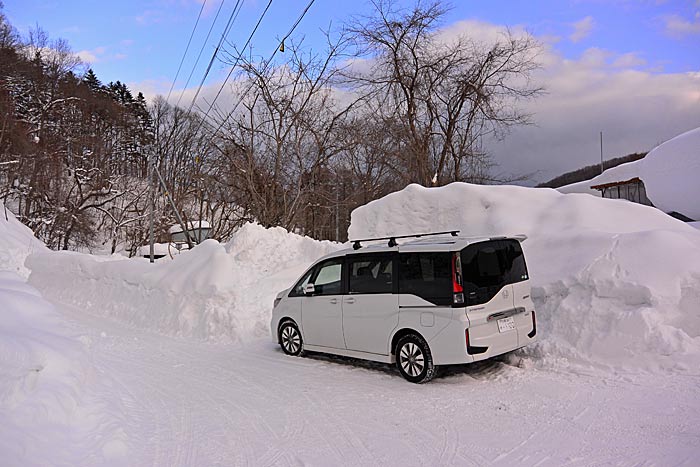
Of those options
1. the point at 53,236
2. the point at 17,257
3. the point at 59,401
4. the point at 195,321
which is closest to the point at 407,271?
the point at 59,401

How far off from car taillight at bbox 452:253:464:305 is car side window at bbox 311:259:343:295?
217cm

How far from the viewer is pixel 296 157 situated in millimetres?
24453

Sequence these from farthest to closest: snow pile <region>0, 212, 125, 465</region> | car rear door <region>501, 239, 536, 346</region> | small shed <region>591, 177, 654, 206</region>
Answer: small shed <region>591, 177, 654, 206</region> → car rear door <region>501, 239, 536, 346</region> → snow pile <region>0, 212, 125, 465</region>

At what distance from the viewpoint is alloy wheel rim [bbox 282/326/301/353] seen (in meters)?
8.99

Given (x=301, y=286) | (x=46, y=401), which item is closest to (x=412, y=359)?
(x=301, y=286)

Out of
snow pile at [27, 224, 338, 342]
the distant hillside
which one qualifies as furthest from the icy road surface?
the distant hillside

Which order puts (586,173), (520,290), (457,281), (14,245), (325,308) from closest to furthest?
(457,281)
(520,290)
(325,308)
(14,245)
(586,173)

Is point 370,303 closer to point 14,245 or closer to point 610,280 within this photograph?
point 610,280

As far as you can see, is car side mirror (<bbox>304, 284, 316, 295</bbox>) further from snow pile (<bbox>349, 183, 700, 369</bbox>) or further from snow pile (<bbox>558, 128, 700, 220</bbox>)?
snow pile (<bbox>558, 128, 700, 220</bbox>)

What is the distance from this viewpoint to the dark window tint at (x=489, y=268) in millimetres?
6777

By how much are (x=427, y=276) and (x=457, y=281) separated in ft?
1.59

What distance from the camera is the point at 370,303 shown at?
7719mm

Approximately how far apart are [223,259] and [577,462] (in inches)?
398

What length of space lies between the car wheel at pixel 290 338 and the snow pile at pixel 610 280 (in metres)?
3.80
